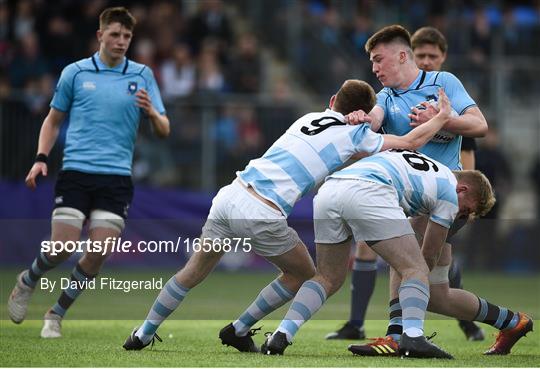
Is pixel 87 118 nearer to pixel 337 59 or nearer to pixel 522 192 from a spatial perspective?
pixel 337 59

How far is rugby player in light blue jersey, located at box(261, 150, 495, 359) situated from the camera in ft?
26.8

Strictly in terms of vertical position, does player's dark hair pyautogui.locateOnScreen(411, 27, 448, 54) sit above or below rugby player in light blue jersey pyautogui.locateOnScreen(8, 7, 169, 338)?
above

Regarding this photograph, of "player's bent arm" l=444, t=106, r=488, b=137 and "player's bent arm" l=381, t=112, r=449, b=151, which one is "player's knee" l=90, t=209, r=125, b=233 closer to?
"player's bent arm" l=381, t=112, r=449, b=151

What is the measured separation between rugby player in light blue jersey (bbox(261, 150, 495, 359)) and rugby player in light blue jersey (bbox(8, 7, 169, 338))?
2433 millimetres

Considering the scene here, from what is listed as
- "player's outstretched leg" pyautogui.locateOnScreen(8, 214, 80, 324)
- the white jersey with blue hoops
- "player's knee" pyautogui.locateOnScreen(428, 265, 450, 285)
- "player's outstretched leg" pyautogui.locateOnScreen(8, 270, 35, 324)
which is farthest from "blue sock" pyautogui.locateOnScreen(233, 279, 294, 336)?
"player's outstretched leg" pyautogui.locateOnScreen(8, 270, 35, 324)

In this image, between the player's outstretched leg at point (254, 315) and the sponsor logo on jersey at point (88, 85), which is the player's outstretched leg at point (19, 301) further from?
the player's outstretched leg at point (254, 315)

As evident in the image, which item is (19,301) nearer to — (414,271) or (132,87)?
(132,87)

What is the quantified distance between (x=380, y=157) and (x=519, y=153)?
14.7 meters

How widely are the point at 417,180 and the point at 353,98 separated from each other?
28.6 inches

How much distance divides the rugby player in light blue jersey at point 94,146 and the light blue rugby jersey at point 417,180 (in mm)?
2625

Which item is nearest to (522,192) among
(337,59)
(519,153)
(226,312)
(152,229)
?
(519,153)

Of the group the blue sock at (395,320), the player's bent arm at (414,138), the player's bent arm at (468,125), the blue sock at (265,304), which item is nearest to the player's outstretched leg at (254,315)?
the blue sock at (265,304)

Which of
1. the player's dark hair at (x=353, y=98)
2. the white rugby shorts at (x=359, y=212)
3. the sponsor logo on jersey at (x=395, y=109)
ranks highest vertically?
the player's dark hair at (x=353, y=98)

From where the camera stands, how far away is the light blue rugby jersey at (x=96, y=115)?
34.2 feet
